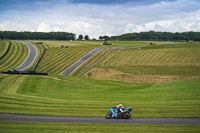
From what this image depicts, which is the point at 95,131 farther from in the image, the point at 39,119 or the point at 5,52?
the point at 5,52

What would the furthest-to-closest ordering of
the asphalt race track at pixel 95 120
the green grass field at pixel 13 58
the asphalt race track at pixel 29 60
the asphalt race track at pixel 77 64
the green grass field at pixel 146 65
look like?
the green grass field at pixel 13 58
the asphalt race track at pixel 29 60
the asphalt race track at pixel 77 64
the green grass field at pixel 146 65
the asphalt race track at pixel 95 120

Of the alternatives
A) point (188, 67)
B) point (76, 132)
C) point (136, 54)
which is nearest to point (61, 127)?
point (76, 132)

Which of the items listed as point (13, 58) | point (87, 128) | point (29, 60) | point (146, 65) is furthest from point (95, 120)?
point (13, 58)

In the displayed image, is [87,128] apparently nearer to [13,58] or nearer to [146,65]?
[146,65]

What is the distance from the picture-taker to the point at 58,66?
79812 millimetres

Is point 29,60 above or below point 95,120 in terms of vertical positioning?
above

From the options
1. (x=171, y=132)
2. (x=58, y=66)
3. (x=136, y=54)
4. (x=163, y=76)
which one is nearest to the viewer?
(x=171, y=132)

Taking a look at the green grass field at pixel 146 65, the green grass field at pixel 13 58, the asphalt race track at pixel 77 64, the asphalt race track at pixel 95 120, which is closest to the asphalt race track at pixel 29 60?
the green grass field at pixel 13 58

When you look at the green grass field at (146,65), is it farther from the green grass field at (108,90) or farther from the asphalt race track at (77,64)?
the asphalt race track at (77,64)

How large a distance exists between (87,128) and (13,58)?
7914cm

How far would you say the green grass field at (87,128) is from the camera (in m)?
19.5

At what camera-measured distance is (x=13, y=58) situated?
9056 cm

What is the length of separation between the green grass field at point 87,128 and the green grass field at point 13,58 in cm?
6090

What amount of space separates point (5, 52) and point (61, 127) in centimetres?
8542
